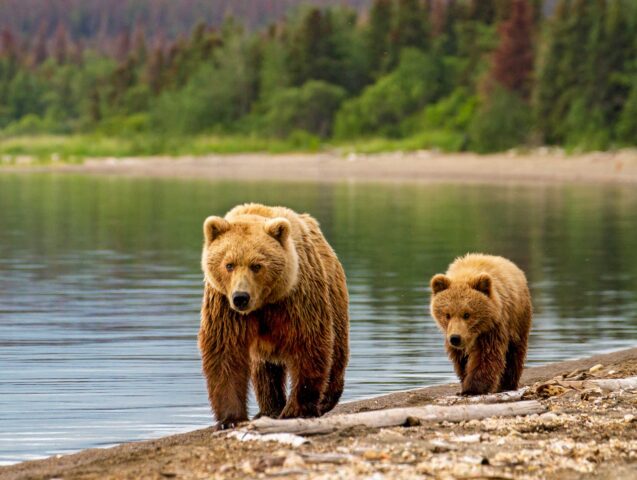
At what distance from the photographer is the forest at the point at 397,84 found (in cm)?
5909

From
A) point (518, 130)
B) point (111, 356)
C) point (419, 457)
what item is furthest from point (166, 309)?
point (518, 130)

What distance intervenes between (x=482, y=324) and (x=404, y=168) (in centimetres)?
4466

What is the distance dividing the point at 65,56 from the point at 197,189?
13481 centimetres

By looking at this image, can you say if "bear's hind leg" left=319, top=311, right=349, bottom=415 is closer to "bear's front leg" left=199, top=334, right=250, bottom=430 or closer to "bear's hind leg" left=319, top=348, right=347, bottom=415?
"bear's hind leg" left=319, top=348, right=347, bottom=415

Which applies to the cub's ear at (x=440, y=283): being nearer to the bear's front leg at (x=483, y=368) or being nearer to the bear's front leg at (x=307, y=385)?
the bear's front leg at (x=483, y=368)

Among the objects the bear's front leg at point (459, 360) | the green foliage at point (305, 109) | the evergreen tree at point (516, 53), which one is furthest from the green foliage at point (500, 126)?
the bear's front leg at point (459, 360)

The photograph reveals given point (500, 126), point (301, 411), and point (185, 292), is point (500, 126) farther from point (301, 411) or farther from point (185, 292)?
point (301, 411)

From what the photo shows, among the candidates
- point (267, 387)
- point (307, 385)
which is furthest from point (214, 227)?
point (267, 387)

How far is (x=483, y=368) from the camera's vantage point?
884 centimetres

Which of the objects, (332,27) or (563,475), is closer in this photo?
(563,475)

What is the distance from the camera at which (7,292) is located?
16.7 metres

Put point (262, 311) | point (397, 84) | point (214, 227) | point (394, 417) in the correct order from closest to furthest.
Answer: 1. point (394, 417)
2. point (214, 227)
3. point (262, 311)
4. point (397, 84)

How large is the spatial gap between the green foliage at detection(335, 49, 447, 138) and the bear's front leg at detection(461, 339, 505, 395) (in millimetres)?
61050

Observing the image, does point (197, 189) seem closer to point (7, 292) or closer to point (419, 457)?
point (7, 292)
